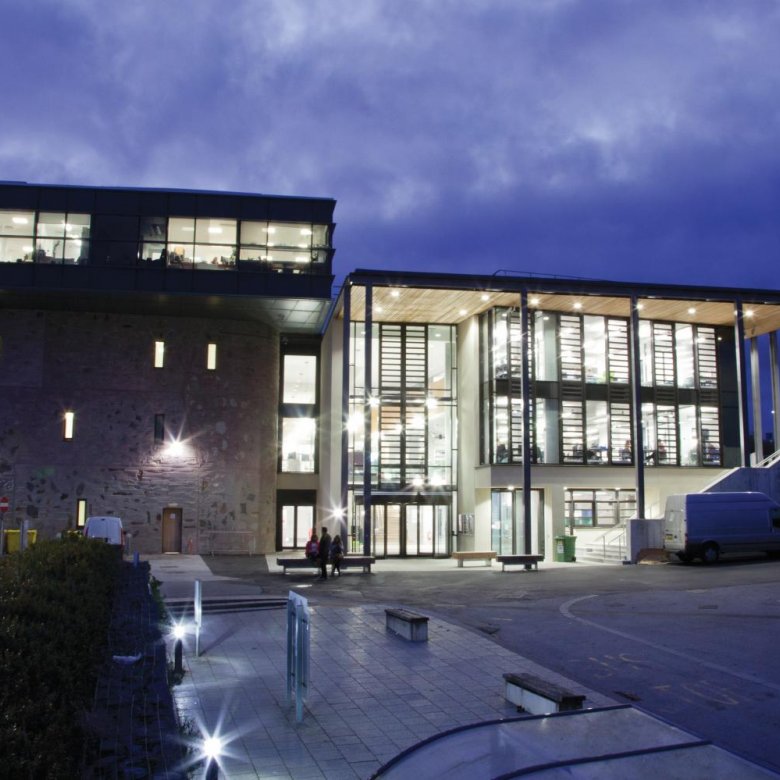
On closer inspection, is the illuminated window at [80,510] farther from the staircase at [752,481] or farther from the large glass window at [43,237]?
the staircase at [752,481]

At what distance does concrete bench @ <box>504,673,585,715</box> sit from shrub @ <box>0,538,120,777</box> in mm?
4542

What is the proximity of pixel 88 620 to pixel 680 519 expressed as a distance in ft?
76.7

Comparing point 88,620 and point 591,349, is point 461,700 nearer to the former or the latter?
point 88,620

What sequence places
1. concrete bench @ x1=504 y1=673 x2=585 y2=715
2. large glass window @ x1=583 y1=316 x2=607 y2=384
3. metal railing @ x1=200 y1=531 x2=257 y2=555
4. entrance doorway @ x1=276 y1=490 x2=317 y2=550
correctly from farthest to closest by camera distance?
entrance doorway @ x1=276 y1=490 x2=317 y2=550 < large glass window @ x1=583 y1=316 x2=607 y2=384 < metal railing @ x1=200 y1=531 x2=257 y2=555 < concrete bench @ x1=504 y1=673 x2=585 y2=715

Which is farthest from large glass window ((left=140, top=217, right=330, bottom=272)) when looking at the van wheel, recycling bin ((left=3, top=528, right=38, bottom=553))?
the van wheel

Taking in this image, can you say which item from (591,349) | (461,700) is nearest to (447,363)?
(591,349)

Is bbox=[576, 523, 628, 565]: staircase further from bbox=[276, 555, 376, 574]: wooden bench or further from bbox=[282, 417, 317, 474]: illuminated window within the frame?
bbox=[282, 417, 317, 474]: illuminated window

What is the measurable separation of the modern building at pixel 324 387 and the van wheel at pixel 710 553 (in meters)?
4.13

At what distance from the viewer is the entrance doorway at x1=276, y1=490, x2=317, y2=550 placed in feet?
125

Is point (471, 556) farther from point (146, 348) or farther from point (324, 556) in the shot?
point (146, 348)

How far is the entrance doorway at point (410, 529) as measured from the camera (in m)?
34.9

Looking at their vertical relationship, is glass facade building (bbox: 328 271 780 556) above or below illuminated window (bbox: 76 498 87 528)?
above

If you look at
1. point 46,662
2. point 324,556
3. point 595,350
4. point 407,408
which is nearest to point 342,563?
point 324,556

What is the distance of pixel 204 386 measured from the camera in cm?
3359
